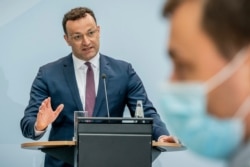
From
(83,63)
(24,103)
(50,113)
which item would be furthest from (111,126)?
(24,103)

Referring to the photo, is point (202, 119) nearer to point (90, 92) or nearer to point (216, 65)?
point (216, 65)

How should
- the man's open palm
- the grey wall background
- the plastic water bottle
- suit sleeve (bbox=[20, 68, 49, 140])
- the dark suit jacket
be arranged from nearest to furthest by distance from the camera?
→ the man's open palm → the plastic water bottle → suit sleeve (bbox=[20, 68, 49, 140]) → the dark suit jacket → the grey wall background

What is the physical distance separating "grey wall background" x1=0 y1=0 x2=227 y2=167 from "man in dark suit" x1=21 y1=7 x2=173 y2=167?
2.30 feet

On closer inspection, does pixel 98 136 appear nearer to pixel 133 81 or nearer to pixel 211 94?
pixel 133 81

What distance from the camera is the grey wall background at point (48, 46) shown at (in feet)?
16.4

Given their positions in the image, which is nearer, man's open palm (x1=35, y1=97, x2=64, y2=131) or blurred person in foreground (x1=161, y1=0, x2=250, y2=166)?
blurred person in foreground (x1=161, y1=0, x2=250, y2=166)

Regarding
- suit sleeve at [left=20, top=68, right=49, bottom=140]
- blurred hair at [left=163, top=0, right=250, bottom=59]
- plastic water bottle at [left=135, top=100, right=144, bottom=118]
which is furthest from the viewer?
suit sleeve at [left=20, top=68, right=49, bottom=140]

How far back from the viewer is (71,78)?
163 inches

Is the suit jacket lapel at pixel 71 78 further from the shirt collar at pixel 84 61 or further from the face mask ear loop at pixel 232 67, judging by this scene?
the face mask ear loop at pixel 232 67

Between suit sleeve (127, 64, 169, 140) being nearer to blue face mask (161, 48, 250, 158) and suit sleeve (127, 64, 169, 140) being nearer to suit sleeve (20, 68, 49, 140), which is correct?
suit sleeve (20, 68, 49, 140)

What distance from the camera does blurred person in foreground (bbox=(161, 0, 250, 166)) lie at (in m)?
1.20

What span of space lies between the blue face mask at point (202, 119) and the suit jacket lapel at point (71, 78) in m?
2.63

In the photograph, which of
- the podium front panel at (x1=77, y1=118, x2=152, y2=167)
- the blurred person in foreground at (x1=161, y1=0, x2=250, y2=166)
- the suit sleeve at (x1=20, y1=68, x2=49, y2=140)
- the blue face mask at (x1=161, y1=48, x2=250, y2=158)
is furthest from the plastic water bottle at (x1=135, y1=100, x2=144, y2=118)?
the blurred person in foreground at (x1=161, y1=0, x2=250, y2=166)

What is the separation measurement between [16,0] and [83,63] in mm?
1259
